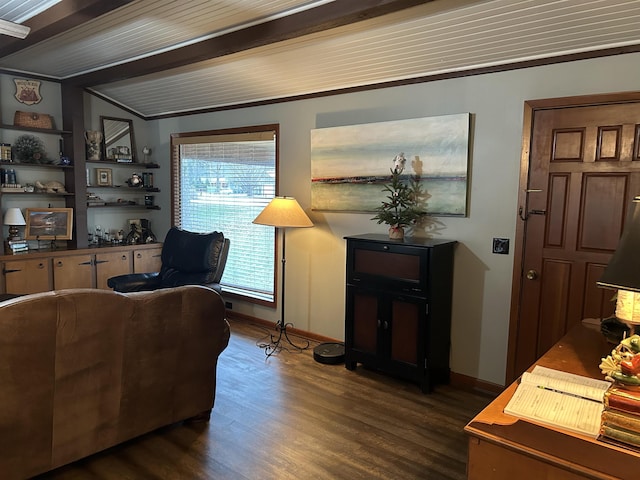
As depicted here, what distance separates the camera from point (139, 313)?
236 cm

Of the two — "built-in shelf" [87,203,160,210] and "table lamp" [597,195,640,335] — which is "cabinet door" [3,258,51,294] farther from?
"table lamp" [597,195,640,335]

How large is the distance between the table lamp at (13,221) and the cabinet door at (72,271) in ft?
1.61

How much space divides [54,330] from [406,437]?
79.6 inches

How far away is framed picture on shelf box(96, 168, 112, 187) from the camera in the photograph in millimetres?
5520

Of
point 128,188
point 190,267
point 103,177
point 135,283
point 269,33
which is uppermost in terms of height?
point 269,33

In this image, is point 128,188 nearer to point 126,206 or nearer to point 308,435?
point 126,206

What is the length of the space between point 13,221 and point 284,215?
114 inches

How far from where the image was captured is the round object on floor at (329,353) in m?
3.89

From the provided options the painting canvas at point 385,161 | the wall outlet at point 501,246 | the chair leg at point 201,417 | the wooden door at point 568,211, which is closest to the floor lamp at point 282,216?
the painting canvas at point 385,161

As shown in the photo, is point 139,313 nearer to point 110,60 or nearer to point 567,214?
point 567,214

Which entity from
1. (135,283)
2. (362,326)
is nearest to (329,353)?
(362,326)

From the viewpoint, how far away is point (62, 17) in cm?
306

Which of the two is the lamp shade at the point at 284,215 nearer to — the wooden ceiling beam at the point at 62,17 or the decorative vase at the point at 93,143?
the wooden ceiling beam at the point at 62,17

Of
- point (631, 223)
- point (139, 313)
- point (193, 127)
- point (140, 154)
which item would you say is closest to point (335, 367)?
point (139, 313)
